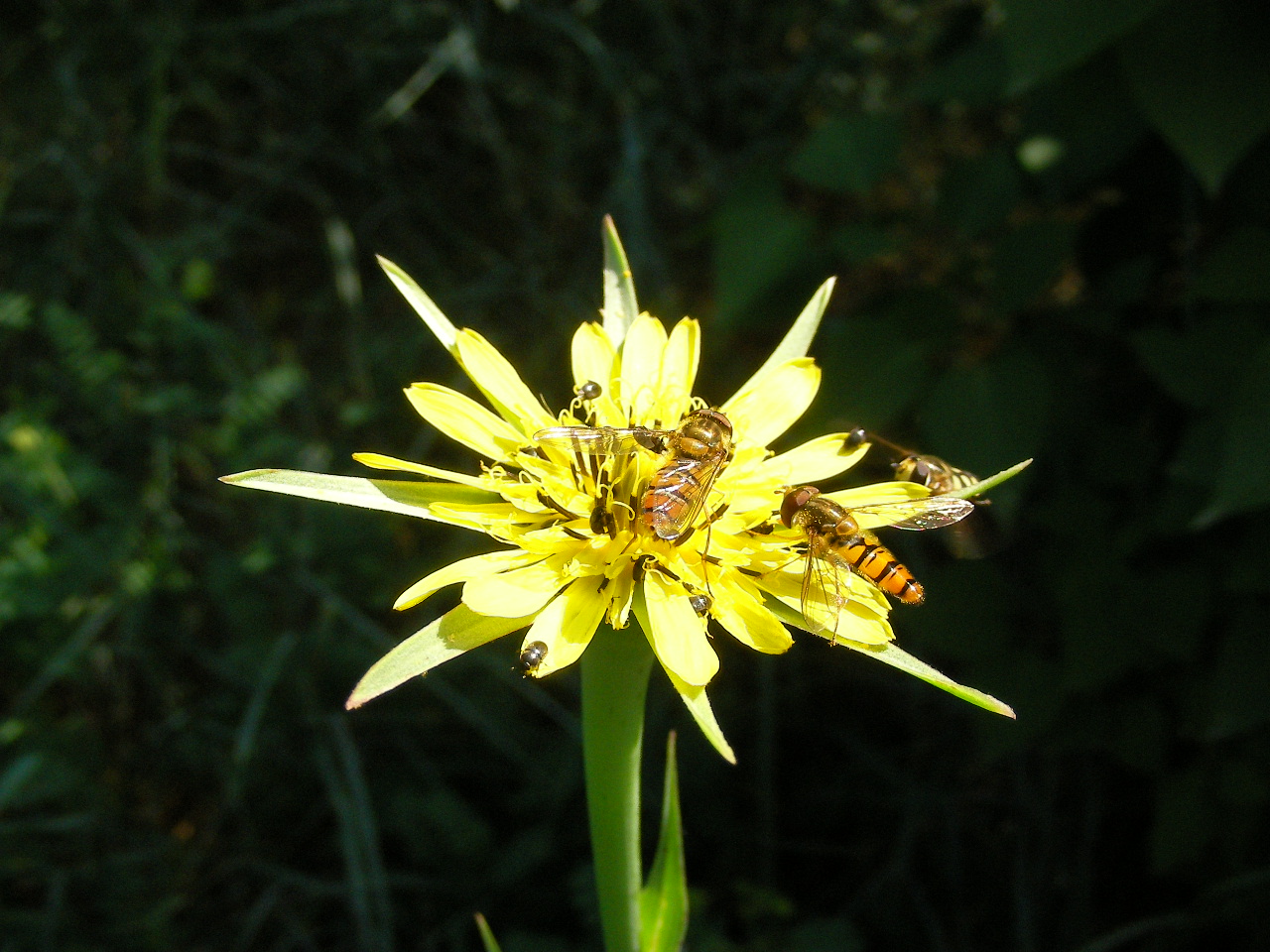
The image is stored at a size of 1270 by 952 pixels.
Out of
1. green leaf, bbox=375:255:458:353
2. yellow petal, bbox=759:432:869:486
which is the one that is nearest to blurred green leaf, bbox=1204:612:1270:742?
yellow petal, bbox=759:432:869:486

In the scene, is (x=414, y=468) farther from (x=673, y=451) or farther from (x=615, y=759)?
(x=615, y=759)

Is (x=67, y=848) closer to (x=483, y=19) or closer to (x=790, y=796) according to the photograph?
(x=790, y=796)

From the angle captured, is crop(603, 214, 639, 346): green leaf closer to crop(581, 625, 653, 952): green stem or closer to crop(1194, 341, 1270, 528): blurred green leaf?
crop(581, 625, 653, 952): green stem

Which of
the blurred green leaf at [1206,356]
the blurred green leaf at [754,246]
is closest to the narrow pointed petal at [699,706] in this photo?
the blurred green leaf at [1206,356]

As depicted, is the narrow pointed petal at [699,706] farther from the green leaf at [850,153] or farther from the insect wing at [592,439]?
the green leaf at [850,153]

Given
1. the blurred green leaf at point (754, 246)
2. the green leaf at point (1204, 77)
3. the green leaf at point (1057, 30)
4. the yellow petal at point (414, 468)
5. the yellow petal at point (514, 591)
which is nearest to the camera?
the yellow petal at point (514, 591)

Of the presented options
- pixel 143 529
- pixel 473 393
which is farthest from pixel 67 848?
pixel 473 393
